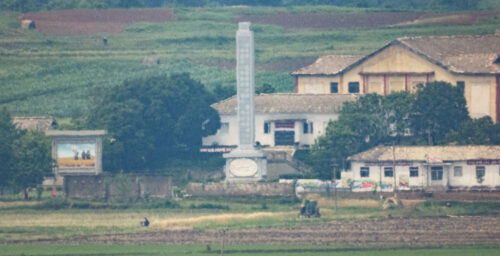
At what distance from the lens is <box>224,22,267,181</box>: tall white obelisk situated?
136 m

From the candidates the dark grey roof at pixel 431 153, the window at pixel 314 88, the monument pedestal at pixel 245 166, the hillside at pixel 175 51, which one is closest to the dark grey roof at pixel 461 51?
the window at pixel 314 88

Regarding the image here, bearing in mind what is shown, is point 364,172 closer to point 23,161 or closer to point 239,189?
point 239,189

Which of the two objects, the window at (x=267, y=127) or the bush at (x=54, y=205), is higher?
the window at (x=267, y=127)

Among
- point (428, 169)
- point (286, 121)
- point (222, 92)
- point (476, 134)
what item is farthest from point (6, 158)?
point (476, 134)

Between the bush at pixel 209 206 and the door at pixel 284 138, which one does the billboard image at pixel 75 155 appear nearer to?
the bush at pixel 209 206

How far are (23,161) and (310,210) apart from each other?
82.3 ft

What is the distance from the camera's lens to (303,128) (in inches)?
5871

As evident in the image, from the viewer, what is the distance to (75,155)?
133 meters

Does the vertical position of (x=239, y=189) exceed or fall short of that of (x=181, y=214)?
it exceeds it

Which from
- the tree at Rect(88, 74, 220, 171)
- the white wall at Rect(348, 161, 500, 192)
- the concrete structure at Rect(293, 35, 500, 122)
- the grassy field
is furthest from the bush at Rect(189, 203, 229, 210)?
the concrete structure at Rect(293, 35, 500, 122)

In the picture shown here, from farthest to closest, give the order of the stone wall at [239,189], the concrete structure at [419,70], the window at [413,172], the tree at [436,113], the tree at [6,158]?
the concrete structure at [419,70]
the tree at [436,113]
the window at [413,172]
the tree at [6,158]
the stone wall at [239,189]

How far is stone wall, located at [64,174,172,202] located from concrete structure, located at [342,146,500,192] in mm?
14557

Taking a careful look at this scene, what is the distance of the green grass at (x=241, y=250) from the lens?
343 ft

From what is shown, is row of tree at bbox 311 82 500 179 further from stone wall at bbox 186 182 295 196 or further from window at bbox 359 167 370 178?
stone wall at bbox 186 182 295 196
